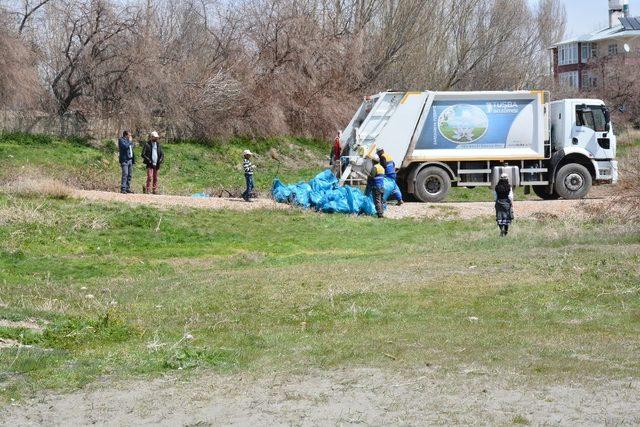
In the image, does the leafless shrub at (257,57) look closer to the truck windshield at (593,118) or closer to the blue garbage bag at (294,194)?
the blue garbage bag at (294,194)

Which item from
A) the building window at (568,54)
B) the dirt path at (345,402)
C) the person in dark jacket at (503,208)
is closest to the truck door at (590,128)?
the person in dark jacket at (503,208)

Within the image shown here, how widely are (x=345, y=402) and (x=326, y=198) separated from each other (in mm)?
19363

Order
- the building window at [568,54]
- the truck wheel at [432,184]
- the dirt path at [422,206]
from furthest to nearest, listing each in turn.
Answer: the building window at [568,54], the truck wheel at [432,184], the dirt path at [422,206]

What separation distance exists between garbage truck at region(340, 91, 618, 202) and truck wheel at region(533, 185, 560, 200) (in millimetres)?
159

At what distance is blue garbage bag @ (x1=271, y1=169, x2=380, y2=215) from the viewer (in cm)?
2738

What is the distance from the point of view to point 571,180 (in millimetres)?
32656

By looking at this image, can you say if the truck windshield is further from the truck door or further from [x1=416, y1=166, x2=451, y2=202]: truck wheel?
[x1=416, y1=166, x2=451, y2=202]: truck wheel

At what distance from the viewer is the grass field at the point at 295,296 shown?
9.98 metres

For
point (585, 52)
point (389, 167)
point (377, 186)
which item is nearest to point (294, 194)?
point (377, 186)

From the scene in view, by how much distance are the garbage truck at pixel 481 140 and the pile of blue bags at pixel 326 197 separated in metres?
2.88

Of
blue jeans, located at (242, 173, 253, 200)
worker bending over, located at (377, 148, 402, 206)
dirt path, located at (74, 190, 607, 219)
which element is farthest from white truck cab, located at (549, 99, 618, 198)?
blue jeans, located at (242, 173, 253, 200)

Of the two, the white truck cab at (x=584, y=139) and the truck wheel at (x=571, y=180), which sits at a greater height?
the white truck cab at (x=584, y=139)

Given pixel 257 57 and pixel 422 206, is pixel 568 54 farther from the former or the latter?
pixel 422 206

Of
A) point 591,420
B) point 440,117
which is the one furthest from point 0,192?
point 591,420
